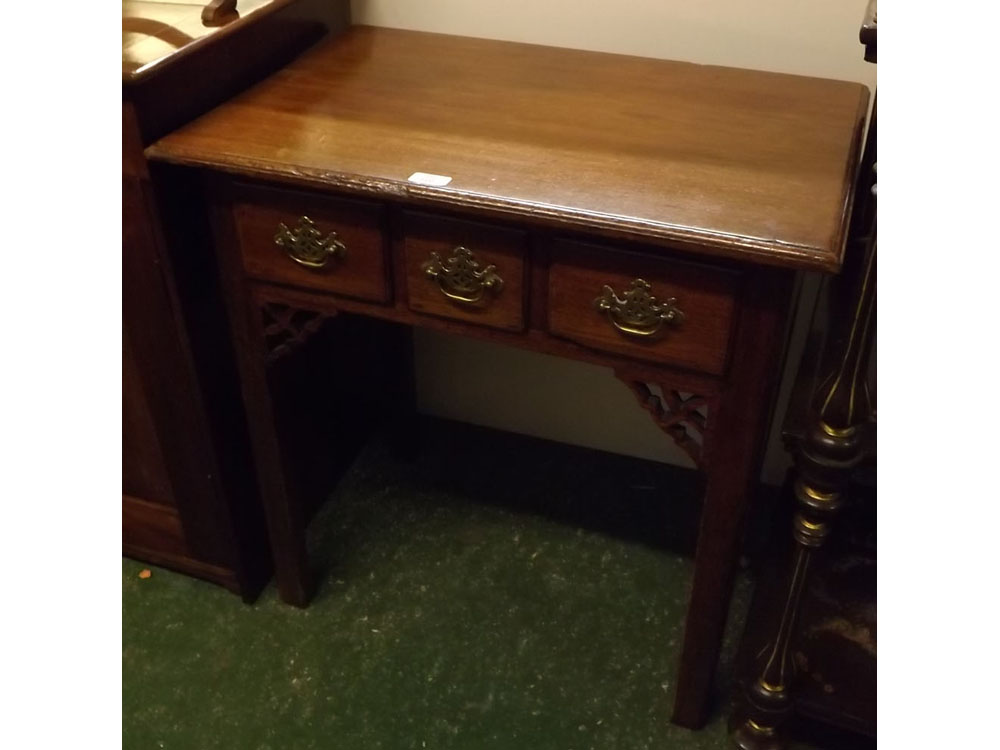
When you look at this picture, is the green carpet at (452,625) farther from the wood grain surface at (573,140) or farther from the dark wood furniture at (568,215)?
the wood grain surface at (573,140)

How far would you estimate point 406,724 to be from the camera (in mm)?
1250

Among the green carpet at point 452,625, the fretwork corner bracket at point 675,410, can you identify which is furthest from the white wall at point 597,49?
the fretwork corner bracket at point 675,410

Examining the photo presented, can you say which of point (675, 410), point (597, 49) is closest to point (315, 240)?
point (675, 410)

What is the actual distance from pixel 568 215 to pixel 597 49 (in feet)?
1.81

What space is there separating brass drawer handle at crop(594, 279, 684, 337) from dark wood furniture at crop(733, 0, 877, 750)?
167 mm

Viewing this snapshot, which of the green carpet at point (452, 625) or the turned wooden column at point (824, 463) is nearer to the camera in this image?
the turned wooden column at point (824, 463)

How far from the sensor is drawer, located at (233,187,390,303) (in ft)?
3.21

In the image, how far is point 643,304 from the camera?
902 millimetres

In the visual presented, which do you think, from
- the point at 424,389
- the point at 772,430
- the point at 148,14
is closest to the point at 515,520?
the point at 424,389

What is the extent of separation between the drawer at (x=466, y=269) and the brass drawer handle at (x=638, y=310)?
0.31 ft

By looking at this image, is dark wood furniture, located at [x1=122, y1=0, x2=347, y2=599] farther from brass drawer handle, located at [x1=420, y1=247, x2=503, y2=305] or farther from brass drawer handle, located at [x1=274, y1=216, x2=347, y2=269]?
brass drawer handle, located at [x1=420, y1=247, x2=503, y2=305]

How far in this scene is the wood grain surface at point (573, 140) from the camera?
85cm

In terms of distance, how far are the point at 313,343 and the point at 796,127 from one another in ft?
2.50

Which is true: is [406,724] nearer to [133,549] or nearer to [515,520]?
[515,520]
